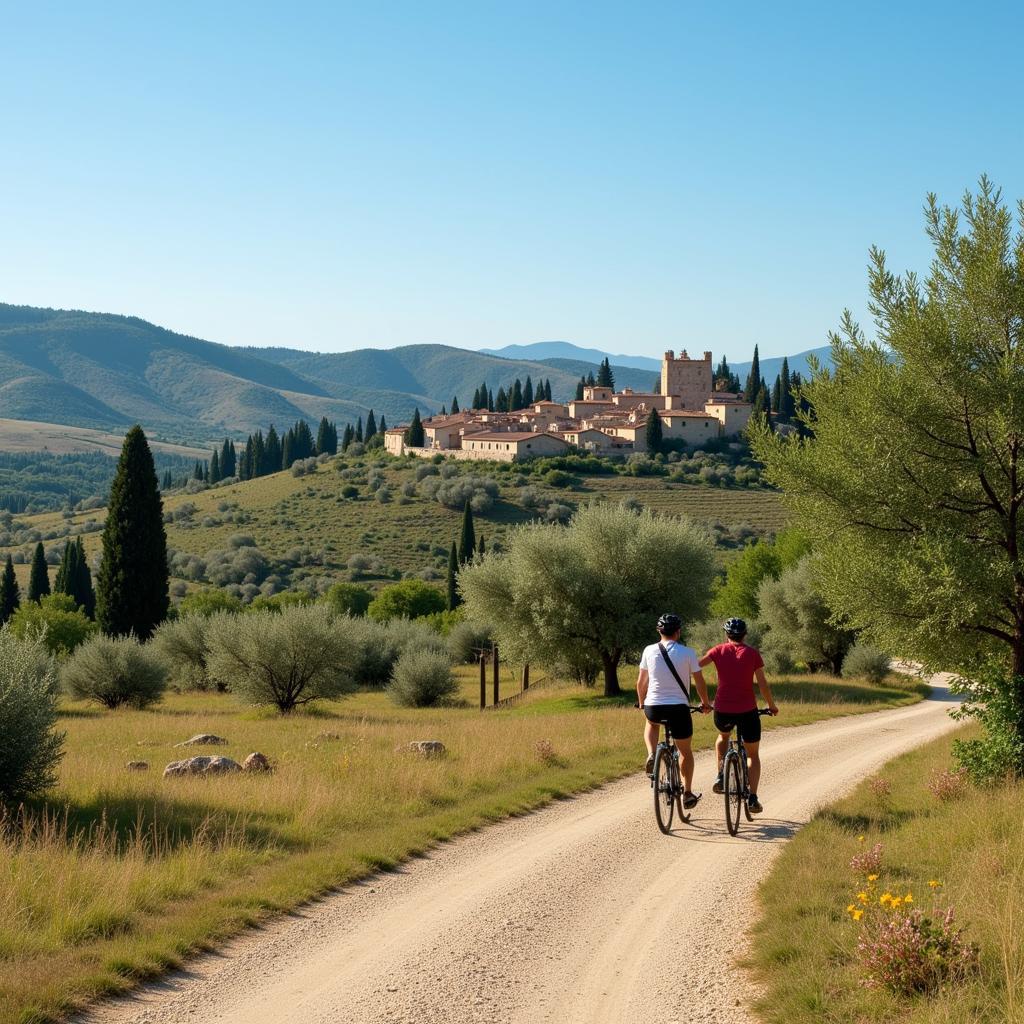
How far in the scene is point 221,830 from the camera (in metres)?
10.9

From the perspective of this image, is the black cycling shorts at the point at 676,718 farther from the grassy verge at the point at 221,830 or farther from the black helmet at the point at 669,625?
the grassy verge at the point at 221,830

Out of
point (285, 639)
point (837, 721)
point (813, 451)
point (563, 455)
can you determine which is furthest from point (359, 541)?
point (813, 451)

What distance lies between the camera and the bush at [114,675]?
113ft

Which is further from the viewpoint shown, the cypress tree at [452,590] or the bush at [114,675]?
the cypress tree at [452,590]

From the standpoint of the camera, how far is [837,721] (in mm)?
24672

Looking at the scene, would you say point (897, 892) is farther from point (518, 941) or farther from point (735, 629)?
point (735, 629)

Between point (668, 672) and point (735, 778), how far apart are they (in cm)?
130

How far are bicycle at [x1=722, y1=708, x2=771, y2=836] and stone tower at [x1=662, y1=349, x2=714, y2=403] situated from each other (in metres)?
155

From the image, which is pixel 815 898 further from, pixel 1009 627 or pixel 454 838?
pixel 1009 627

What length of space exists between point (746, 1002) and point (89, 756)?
47.4 feet

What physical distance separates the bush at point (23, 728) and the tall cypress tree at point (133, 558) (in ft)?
119

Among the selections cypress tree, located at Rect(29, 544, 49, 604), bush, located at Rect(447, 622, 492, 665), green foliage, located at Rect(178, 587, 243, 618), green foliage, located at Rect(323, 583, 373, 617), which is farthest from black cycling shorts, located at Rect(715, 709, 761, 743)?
cypress tree, located at Rect(29, 544, 49, 604)

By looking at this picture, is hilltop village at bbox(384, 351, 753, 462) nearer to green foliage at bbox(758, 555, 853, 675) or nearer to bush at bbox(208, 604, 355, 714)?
green foliage at bbox(758, 555, 853, 675)

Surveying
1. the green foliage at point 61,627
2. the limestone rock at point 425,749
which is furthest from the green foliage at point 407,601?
the limestone rock at point 425,749
